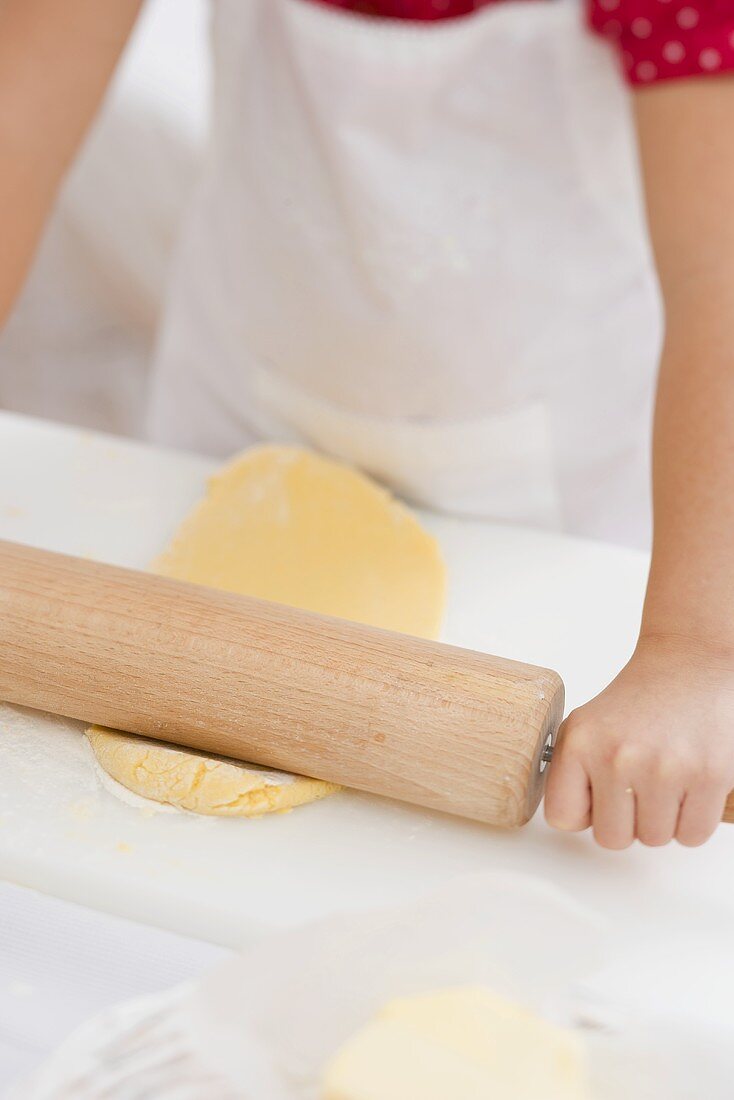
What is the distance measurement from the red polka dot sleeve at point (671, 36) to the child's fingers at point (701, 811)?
0.46 m

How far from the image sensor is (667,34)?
0.76m

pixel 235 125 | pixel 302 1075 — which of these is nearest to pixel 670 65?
pixel 235 125

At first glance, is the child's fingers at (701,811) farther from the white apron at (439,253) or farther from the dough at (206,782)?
the white apron at (439,253)

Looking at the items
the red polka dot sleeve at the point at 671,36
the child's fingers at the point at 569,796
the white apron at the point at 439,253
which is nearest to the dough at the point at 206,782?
the child's fingers at the point at 569,796

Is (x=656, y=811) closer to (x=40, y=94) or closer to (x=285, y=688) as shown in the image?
(x=285, y=688)

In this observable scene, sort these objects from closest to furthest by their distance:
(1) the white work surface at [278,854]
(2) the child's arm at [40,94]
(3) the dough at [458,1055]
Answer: (3) the dough at [458,1055], (1) the white work surface at [278,854], (2) the child's arm at [40,94]

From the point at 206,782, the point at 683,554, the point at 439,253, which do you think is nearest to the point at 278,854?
the point at 206,782

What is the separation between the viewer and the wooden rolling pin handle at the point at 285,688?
1.91ft

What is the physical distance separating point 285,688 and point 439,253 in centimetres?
49

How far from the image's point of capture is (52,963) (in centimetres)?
53

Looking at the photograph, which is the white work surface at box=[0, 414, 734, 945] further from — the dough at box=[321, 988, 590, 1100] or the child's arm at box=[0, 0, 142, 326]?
the child's arm at box=[0, 0, 142, 326]

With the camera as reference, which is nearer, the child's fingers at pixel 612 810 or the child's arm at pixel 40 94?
the child's fingers at pixel 612 810

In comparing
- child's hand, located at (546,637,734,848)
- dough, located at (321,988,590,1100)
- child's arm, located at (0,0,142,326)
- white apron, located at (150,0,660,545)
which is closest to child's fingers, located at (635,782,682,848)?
child's hand, located at (546,637,734,848)

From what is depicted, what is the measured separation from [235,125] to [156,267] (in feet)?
2.90
